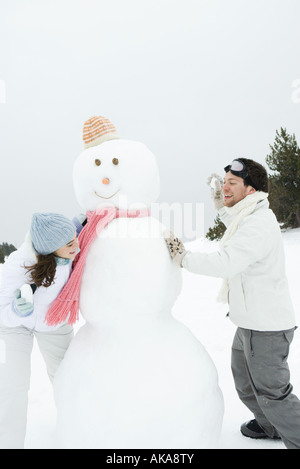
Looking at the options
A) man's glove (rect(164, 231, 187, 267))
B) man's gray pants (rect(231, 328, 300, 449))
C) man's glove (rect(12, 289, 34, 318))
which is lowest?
man's gray pants (rect(231, 328, 300, 449))

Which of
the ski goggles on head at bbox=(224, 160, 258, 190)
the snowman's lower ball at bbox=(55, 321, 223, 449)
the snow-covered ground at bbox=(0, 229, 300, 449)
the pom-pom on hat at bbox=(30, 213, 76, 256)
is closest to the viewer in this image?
the snowman's lower ball at bbox=(55, 321, 223, 449)

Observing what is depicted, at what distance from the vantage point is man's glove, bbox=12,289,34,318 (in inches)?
72.2

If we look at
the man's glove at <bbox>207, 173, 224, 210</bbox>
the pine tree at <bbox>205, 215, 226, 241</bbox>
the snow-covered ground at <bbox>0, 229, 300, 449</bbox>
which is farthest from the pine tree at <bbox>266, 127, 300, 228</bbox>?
the man's glove at <bbox>207, 173, 224, 210</bbox>

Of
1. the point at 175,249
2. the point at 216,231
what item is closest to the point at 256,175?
the point at 175,249

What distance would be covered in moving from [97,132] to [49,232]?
65cm

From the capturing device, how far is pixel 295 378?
308 centimetres

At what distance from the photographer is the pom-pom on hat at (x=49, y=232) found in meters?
1.88

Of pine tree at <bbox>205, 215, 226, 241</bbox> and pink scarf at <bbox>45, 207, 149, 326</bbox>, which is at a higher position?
pink scarf at <bbox>45, 207, 149, 326</bbox>

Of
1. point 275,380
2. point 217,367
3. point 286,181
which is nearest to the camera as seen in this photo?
point 275,380

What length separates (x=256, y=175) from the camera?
2215 millimetres

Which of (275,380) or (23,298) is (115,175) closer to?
(23,298)

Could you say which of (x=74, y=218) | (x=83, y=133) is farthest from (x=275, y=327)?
(x=83, y=133)

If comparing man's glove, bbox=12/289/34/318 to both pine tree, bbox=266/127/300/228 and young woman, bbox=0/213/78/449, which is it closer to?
young woman, bbox=0/213/78/449

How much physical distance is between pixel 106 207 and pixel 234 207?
76 cm
